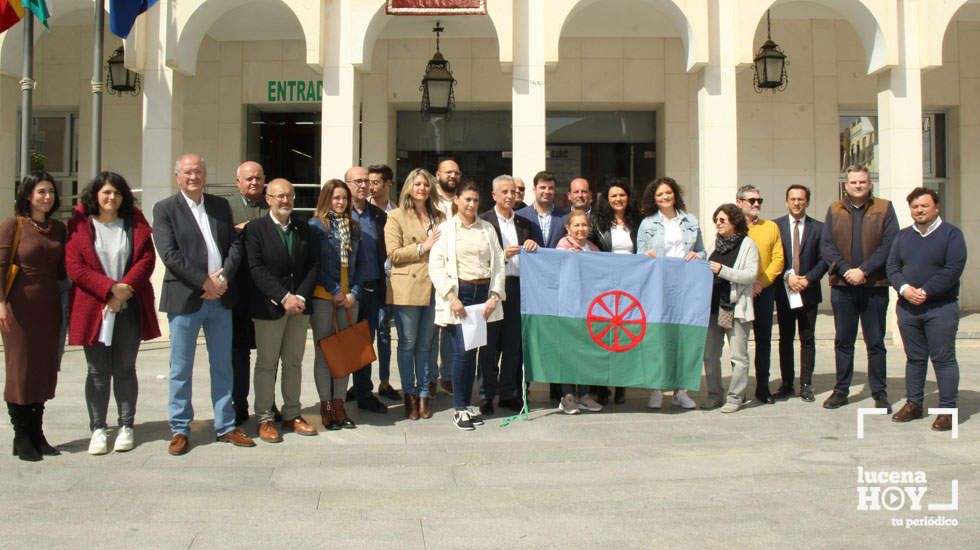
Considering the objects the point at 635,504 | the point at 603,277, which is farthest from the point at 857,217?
the point at 635,504

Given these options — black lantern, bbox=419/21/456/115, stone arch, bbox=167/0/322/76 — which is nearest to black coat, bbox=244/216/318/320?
stone arch, bbox=167/0/322/76

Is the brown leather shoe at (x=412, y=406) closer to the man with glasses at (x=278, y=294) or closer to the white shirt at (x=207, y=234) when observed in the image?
the man with glasses at (x=278, y=294)

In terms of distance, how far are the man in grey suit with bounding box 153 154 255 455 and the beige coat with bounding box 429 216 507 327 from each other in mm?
1543

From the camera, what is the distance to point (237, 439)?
6.22 meters

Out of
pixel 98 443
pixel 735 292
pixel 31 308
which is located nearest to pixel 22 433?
pixel 98 443

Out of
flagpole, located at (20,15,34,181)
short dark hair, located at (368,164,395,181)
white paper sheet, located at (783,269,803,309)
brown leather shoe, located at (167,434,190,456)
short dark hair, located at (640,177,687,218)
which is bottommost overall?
brown leather shoe, located at (167,434,190,456)

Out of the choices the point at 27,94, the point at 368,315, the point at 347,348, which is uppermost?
the point at 27,94

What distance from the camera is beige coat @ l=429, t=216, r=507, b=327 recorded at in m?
6.76

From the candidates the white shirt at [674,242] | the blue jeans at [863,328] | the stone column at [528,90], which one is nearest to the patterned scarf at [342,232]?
the white shirt at [674,242]

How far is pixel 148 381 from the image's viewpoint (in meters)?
8.87

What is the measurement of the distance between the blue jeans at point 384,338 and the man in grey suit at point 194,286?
1828mm

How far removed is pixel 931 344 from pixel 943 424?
66 cm

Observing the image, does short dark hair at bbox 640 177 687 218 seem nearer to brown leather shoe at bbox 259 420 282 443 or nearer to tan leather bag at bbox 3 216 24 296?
brown leather shoe at bbox 259 420 282 443

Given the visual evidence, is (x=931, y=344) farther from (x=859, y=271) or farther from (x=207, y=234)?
(x=207, y=234)
